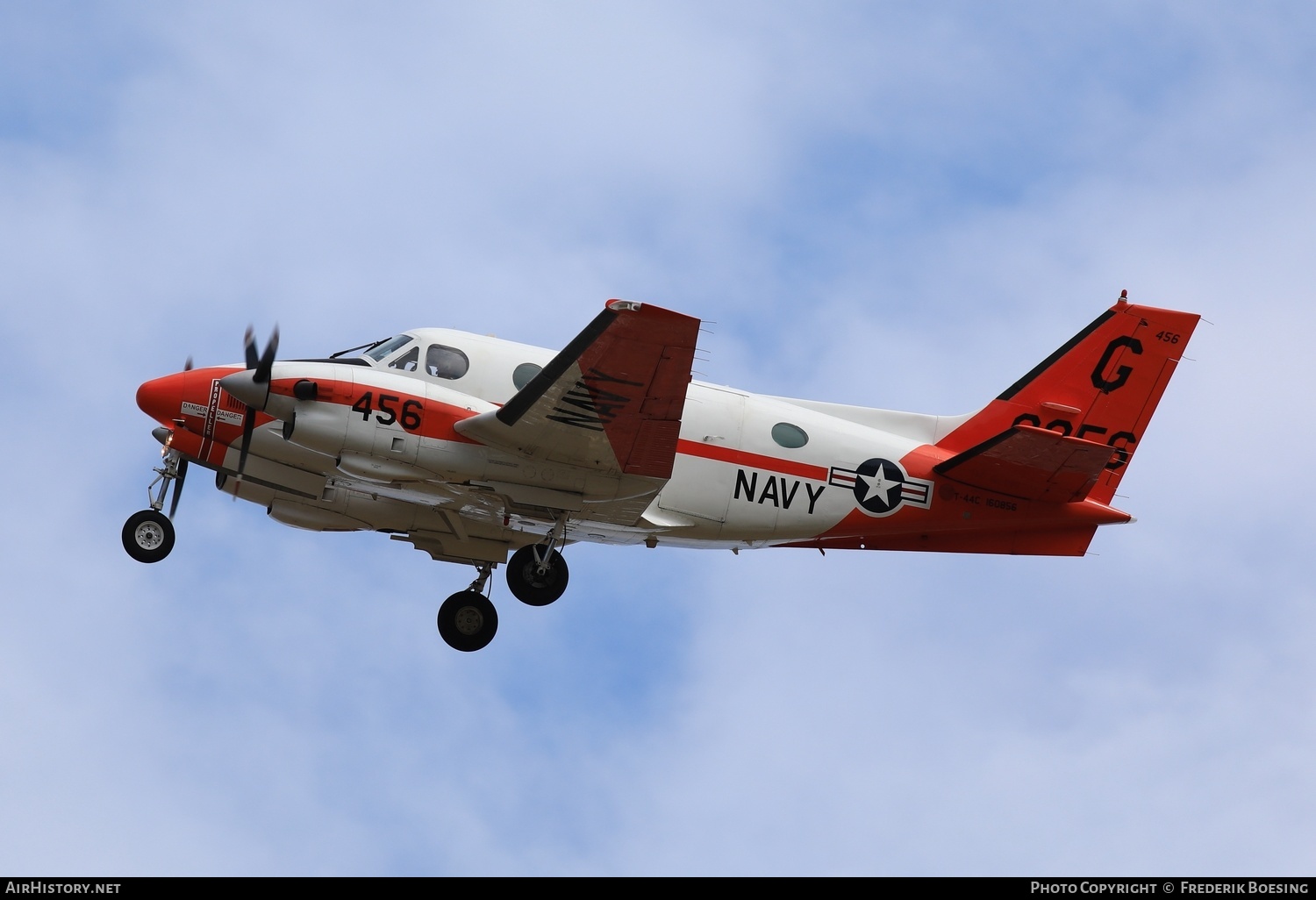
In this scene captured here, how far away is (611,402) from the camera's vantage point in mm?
20078

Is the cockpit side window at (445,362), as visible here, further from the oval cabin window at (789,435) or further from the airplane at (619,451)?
the oval cabin window at (789,435)

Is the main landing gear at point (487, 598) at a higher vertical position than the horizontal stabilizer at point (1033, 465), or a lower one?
lower

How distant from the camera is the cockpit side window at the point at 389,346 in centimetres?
2214

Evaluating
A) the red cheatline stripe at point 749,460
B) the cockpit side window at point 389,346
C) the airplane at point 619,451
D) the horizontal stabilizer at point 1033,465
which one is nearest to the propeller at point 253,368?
the airplane at point 619,451

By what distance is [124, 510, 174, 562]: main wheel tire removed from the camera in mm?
22125

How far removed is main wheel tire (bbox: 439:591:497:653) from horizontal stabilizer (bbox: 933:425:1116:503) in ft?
25.3

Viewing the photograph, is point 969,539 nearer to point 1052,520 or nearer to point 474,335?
point 1052,520

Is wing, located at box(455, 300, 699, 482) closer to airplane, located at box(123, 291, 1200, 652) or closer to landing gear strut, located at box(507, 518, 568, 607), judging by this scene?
airplane, located at box(123, 291, 1200, 652)

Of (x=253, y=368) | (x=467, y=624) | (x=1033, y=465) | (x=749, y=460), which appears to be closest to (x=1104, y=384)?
(x=1033, y=465)

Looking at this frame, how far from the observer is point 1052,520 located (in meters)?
23.5

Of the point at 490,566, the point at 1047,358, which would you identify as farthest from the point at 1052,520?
the point at 490,566

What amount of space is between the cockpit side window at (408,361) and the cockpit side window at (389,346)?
0.62 ft

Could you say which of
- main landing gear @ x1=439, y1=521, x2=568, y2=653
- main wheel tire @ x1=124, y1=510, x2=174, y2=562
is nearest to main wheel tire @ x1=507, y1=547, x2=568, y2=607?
main landing gear @ x1=439, y1=521, x2=568, y2=653
